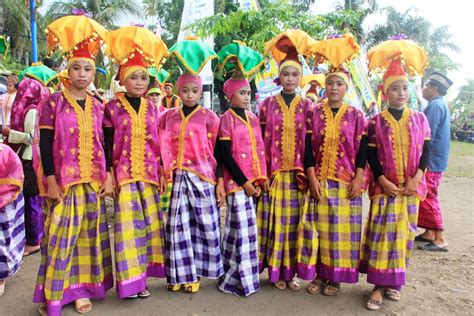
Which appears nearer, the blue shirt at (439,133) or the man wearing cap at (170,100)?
the blue shirt at (439,133)

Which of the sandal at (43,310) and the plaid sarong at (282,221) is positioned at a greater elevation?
the plaid sarong at (282,221)

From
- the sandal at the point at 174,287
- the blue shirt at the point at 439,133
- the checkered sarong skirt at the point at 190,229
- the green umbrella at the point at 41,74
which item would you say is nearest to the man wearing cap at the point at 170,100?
the green umbrella at the point at 41,74

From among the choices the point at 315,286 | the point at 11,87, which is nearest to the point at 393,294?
the point at 315,286

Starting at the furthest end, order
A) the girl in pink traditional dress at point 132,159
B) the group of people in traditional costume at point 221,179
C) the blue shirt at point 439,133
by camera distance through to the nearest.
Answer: the blue shirt at point 439,133
the girl in pink traditional dress at point 132,159
the group of people in traditional costume at point 221,179

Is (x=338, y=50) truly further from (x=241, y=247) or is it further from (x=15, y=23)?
(x=15, y=23)

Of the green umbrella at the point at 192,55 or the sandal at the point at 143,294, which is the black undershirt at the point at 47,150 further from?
the sandal at the point at 143,294

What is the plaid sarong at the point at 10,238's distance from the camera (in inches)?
138

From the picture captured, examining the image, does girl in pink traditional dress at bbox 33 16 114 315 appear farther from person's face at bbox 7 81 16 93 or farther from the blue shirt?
the blue shirt

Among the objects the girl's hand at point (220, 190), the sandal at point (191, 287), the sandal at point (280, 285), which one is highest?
the girl's hand at point (220, 190)

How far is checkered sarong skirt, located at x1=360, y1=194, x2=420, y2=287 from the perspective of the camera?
3.35m

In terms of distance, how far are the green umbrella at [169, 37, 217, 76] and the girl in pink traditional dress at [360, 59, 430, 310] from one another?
5.22ft

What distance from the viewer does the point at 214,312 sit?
3.25 m

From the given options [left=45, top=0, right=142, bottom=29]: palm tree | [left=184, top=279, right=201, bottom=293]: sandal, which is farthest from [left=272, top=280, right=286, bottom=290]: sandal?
[left=45, top=0, right=142, bottom=29]: palm tree

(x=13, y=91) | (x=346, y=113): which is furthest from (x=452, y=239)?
(x=13, y=91)
